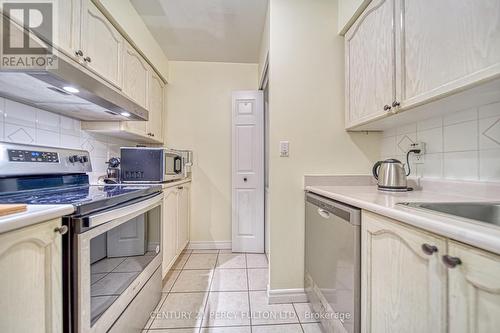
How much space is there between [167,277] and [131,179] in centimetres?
Result: 98

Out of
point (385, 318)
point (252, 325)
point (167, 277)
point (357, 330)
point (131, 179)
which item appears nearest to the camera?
point (385, 318)

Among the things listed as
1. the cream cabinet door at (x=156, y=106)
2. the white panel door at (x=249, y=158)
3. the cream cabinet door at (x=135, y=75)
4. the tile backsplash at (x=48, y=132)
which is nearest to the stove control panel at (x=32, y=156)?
the tile backsplash at (x=48, y=132)

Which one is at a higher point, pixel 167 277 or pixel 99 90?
pixel 99 90

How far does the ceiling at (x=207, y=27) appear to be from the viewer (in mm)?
1846

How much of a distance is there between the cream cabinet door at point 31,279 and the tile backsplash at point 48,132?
86 centimetres

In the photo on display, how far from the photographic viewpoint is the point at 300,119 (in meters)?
1.67

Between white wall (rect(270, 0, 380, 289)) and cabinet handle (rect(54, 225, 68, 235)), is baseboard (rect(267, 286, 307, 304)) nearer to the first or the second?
white wall (rect(270, 0, 380, 289))

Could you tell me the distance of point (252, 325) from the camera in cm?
138

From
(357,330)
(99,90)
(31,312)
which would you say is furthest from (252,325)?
(99,90)

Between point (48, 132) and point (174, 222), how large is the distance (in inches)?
46.9

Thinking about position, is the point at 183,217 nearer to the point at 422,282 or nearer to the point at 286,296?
the point at 286,296

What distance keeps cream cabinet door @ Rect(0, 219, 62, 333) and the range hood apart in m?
0.62

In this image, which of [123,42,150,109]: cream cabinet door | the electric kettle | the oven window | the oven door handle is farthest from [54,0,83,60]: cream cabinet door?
the electric kettle

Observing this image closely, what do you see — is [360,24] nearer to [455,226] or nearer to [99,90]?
[455,226]
